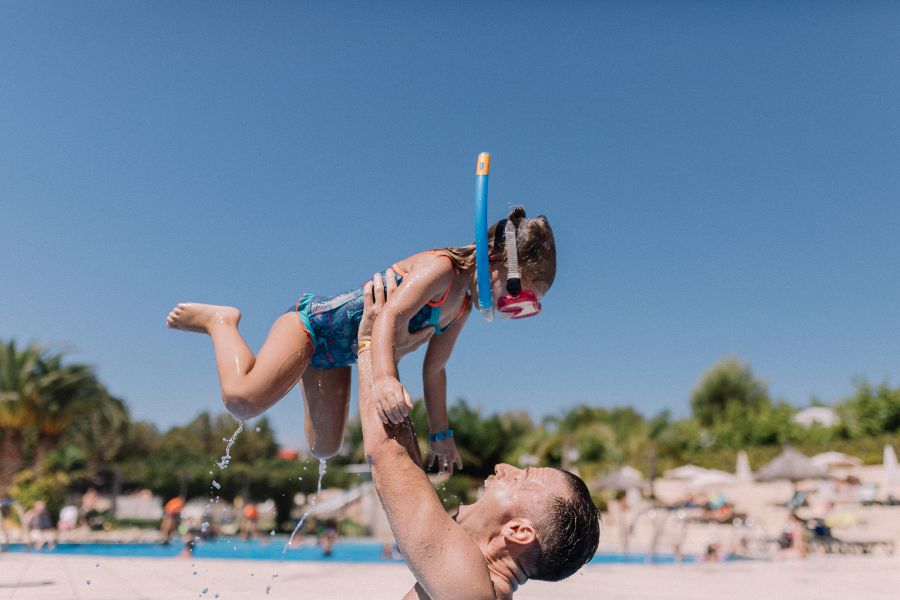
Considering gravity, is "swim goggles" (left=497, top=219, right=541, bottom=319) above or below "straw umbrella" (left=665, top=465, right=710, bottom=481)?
above

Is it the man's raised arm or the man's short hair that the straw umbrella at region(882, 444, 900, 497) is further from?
the man's raised arm

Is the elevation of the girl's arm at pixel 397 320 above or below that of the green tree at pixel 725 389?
above

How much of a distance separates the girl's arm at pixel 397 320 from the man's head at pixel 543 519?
0.41 m

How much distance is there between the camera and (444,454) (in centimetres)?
408

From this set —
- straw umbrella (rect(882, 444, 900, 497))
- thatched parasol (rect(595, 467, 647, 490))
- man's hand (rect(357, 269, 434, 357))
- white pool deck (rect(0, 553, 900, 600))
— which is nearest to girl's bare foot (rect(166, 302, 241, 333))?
man's hand (rect(357, 269, 434, 357))

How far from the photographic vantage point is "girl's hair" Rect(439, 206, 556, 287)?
3516mm

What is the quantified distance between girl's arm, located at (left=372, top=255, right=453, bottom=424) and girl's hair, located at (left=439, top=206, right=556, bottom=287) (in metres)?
0.17

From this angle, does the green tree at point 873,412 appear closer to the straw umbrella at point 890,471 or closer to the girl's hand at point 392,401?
the straw umbrella at point 890,471

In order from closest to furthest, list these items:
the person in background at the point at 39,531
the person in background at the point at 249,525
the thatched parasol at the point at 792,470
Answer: the person in background at the point at 39,531 < the thatched parasol at the point at 792,470 < the person in background at the point at 249,525

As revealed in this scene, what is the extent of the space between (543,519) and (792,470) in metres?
24.0

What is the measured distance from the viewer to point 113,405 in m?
28.5

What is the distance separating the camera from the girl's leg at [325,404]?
4.07 meters

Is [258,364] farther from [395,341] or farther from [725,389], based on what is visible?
[725,389]

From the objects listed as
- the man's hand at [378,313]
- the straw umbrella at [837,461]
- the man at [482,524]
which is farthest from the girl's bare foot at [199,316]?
the straw umbrella at [837,461]
